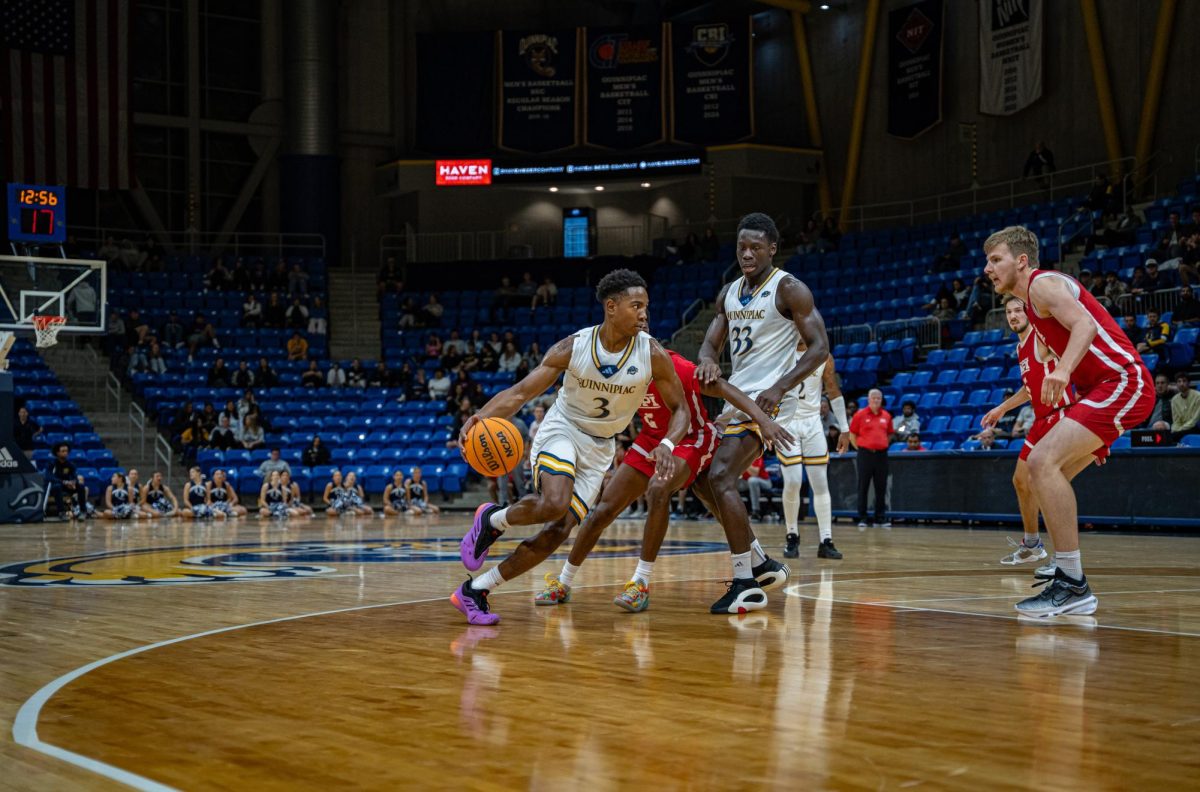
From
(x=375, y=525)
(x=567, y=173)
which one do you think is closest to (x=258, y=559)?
(x=375, y=525)

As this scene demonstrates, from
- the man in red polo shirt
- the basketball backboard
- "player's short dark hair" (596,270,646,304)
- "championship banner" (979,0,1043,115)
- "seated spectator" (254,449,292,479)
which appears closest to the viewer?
"player's short dark hair" (596,270,646,304)

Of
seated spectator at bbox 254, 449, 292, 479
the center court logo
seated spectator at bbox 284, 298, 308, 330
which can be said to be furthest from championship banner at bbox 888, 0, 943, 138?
the center court logo

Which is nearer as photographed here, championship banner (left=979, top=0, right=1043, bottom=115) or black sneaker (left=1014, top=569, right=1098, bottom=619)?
black sneaker (left=1014, top=569, right=1098, bottom=619)

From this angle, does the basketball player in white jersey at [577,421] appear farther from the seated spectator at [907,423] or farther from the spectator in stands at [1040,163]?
the spectator in stands at [1040,163]

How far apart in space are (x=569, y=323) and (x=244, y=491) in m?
8.58

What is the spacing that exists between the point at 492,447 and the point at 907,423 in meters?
13.0

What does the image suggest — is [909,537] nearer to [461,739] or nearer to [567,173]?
[461,739]

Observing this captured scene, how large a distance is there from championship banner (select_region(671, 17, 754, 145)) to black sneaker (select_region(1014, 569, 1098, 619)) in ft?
86.5

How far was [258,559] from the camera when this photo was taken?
11008 millimetres

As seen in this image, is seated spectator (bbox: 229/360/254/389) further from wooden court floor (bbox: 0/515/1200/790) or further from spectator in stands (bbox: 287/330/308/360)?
wooden court floor (bbox: 0/515/1200/790)

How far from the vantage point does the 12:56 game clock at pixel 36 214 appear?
2167 centimetres

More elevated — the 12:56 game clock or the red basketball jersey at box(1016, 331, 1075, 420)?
the 12:56 game clock

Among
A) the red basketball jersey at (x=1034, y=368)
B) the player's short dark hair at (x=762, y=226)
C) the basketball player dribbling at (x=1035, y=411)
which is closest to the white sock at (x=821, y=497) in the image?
the basketball player dribbling at (x=1035, y=411)

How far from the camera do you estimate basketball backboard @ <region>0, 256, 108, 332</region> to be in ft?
67.8
